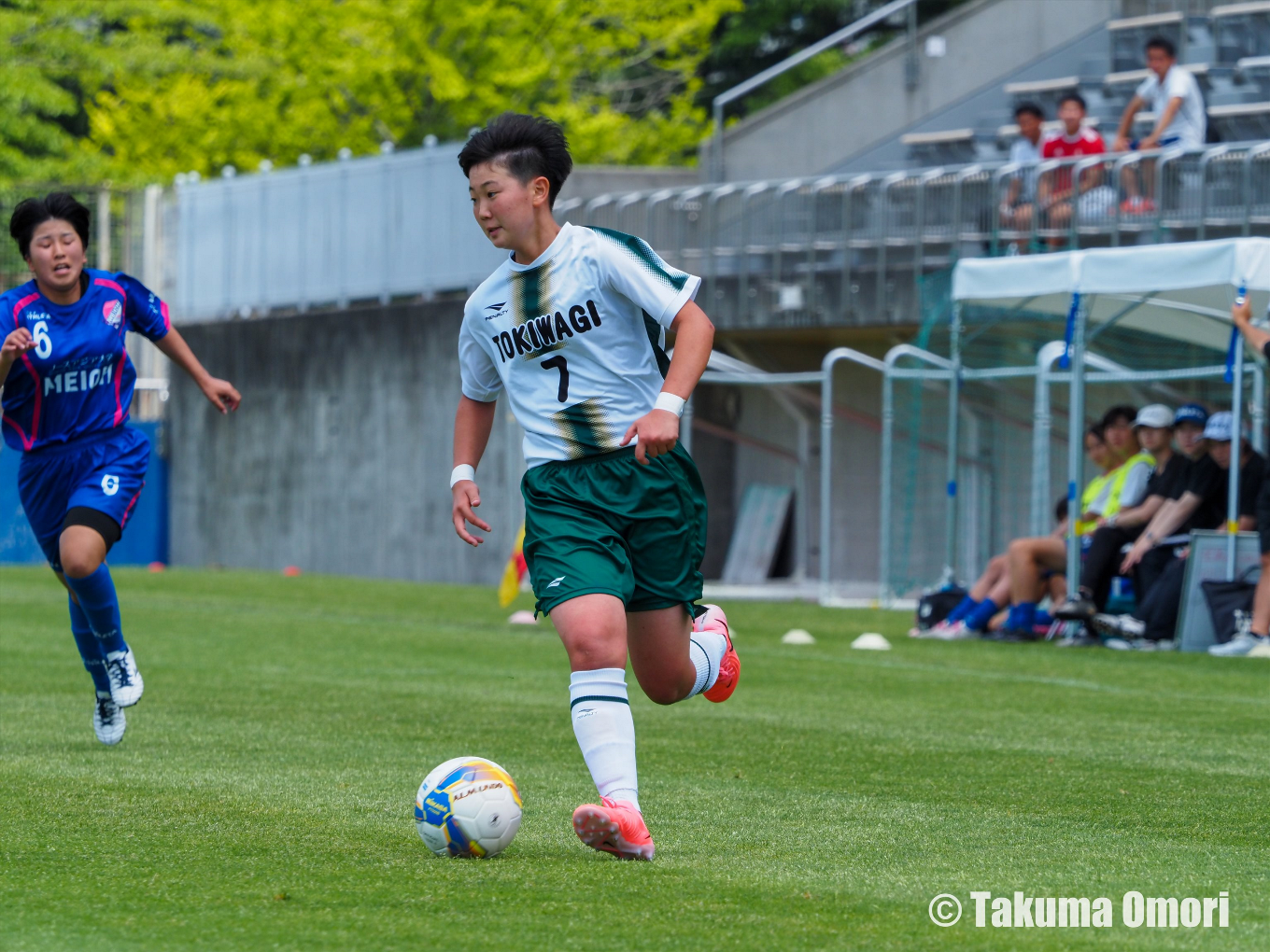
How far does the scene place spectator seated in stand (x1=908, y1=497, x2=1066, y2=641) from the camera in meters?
15.2

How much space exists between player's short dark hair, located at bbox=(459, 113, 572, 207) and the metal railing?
45.9 feet

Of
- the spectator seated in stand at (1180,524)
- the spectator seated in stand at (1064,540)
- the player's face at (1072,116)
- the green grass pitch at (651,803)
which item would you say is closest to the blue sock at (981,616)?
the spectator seated in stand at (1064,540)

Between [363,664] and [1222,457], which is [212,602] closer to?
[363,664]

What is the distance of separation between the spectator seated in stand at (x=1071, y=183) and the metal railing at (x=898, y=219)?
2 centimetres

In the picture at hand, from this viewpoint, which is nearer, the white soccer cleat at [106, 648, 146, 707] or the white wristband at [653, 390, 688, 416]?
the white wristband at [653, 390, 688, 416]

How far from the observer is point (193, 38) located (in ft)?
133

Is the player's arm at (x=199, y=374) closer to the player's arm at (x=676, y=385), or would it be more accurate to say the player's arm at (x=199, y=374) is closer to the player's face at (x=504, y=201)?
the player's face at (x=504, y=201)

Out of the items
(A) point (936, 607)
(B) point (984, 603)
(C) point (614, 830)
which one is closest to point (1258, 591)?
(B) point (984, 603)

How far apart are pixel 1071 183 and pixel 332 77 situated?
17.8 metres

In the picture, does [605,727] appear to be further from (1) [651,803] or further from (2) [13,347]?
(2) [13,347]

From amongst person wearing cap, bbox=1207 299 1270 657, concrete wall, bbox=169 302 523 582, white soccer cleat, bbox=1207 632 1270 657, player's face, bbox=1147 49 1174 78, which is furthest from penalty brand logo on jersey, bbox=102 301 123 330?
concrete wall, bbox=169 302 523 582

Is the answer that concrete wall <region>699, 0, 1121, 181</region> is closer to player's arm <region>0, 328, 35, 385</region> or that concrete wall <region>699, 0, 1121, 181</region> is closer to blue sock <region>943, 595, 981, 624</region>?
blue sock <region>943, 595, 981, 624</region>

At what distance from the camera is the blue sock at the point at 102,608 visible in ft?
25.6

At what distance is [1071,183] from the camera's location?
1928 centimetres
